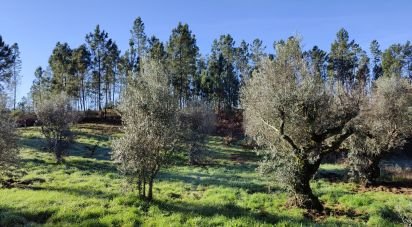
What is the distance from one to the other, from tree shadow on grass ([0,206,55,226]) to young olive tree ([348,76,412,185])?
68.8ft

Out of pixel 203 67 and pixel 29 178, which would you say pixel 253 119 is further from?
pixel 203 67

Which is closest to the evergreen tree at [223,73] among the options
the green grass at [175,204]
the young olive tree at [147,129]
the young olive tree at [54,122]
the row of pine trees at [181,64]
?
the row of pine trees at [181,64]

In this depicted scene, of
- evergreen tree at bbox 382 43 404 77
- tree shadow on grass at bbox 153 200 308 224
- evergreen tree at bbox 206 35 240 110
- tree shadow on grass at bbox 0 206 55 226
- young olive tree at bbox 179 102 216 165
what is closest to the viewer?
tree shadow on grass at bbox 0 206 55 226

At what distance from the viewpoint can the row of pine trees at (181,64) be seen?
85.6 m

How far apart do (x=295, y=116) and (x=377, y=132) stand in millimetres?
13350

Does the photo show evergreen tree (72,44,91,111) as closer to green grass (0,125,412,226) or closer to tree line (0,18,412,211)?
tree line (0,18,412,211)

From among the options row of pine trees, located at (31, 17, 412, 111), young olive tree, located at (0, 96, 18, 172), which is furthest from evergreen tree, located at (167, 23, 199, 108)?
young olive tree, located at (0, 96, 18, 172)

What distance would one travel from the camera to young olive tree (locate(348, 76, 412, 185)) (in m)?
28.1

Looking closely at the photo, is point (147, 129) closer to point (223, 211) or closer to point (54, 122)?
point (223, 211)

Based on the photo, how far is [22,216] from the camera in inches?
608

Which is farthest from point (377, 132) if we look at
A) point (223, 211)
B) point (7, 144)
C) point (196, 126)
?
point (7, 144)

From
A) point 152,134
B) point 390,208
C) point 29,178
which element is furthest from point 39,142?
point 390,208

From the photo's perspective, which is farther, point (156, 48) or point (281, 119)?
point (156, 48)

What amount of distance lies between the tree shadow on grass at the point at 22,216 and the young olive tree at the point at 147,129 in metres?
4.18
